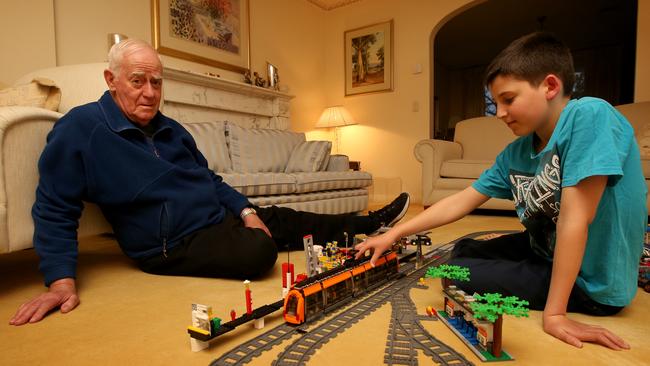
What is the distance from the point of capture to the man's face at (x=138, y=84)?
4.43 feet

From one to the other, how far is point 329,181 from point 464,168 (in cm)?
133

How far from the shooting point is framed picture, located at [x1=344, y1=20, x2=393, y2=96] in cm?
495

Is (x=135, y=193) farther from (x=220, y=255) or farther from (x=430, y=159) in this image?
(x=430, y=159)

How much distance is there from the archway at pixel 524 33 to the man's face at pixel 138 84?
3962 mm

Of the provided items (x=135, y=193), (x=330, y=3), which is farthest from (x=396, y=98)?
(x=135, y=193)

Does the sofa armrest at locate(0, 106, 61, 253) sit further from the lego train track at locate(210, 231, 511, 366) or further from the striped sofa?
the striped sofa

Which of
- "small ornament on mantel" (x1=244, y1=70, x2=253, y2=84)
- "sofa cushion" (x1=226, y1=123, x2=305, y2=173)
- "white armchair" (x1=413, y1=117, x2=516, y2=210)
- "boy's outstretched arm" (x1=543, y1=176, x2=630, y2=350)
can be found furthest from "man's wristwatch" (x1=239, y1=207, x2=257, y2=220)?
"small ornament on mantel" (x1=244, y1=70, x2=253, y2=84)

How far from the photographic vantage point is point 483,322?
863 mm

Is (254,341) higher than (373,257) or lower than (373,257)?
lower

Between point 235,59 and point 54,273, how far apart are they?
342 cm

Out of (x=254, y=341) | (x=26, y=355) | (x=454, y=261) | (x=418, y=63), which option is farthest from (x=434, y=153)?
(x=26, y=355)

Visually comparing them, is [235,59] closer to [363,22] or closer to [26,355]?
[363,22]

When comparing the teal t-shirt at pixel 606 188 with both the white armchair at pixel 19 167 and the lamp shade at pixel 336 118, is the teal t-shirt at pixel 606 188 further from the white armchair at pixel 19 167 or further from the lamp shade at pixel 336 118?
the lamp shade at pixel 336 118

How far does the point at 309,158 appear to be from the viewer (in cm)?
330
